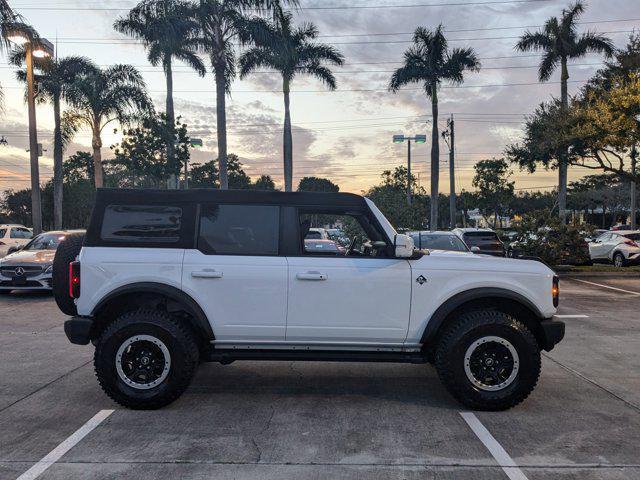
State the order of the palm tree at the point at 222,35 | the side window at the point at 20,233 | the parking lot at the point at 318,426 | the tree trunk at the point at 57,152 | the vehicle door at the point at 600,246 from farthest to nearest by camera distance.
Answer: the tree trunk at the point at 57,152 < the palm tree at the point at 222,35 < the vehicle door at the point at 600,246 < the side window at the point at 20,233 < the parking lot at the point at 318,426

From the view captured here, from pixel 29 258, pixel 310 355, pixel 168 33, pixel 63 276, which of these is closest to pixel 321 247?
pixel 310 355

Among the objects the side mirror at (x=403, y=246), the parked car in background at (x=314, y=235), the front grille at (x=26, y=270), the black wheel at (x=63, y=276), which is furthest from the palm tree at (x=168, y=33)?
the side mirror at (x=403, y=246)

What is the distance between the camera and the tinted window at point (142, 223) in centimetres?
502

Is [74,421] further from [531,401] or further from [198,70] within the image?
[198,70]

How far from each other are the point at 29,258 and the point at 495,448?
1161cm

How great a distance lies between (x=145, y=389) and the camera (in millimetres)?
4898

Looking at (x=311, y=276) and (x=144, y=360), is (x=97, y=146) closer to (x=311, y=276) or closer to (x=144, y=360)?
(x=144, y=360)

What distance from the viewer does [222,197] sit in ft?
16.7

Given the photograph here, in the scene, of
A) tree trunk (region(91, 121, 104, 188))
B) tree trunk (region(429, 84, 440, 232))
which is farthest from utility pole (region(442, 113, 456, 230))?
tree trunk (region(91, 121, 104, 188))

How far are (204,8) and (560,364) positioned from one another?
71.7ft

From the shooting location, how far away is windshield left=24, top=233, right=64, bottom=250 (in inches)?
524

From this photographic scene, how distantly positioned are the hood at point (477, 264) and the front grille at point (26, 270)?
10.3 m

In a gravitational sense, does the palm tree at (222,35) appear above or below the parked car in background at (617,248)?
above

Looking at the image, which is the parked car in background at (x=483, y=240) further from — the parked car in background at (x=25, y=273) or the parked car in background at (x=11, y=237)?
the parked car in background at (x=11, y=237)
